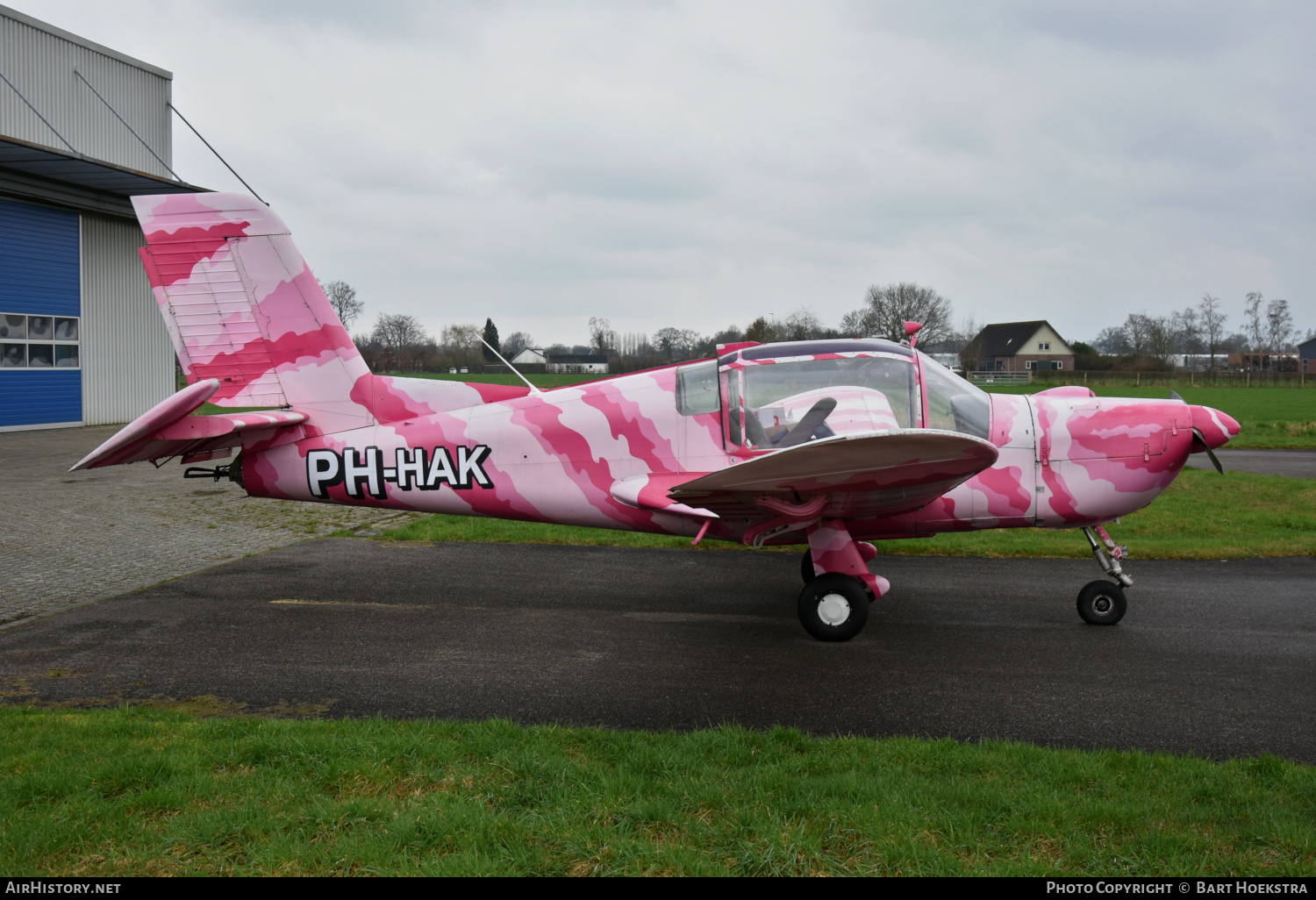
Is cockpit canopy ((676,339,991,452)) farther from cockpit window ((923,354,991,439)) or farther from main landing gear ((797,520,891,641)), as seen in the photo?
main landing gear ((797,520,891,641))

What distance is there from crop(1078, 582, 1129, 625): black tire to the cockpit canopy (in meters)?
1.62

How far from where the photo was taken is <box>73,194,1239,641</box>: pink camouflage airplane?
6.35m

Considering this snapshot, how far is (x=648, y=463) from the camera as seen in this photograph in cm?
682

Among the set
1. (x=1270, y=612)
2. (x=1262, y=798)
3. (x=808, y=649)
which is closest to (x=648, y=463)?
(x=808, y=649)

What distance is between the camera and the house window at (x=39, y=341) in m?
22.1

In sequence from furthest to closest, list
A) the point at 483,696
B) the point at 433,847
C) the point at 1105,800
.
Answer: the point at 483,696
the point at 1105,800
the point at 433,847

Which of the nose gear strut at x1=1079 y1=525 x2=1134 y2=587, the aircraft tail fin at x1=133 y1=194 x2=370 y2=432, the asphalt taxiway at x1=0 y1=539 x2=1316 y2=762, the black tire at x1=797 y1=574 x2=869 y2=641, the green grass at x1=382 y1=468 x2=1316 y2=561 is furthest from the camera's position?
the green grass at x1=382 y1=468 x2=1316 y2=561

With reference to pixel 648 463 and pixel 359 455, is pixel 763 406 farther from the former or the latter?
pixel 359 455

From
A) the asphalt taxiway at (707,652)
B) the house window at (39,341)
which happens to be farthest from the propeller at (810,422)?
the house window at (39,341)

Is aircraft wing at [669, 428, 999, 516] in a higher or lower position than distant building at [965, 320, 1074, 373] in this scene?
lower

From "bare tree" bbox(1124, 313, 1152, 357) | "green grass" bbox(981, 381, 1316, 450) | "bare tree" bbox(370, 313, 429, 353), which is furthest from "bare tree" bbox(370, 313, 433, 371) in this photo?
"bare tree" bbox(1124, 313, 1152, 357)

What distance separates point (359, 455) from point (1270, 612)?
789 centimetres

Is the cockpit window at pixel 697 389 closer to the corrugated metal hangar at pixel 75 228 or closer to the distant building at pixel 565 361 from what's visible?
the corrugated metal hangar at pixel 75 228
